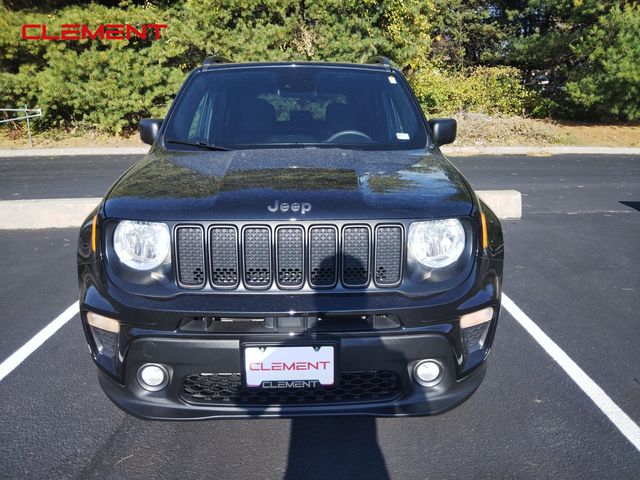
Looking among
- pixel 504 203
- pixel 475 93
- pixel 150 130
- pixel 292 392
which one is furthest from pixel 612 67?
pixel 292 392

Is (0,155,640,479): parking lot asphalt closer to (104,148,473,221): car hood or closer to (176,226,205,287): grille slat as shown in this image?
(176,226,205,287): grille slat

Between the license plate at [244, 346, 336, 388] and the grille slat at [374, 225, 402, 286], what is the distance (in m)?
0.39

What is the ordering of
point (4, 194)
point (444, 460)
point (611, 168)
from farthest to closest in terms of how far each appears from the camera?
point (611, 168), point (4, 194), point (444, 460)

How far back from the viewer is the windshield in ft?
11.7

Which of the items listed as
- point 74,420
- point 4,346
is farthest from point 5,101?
point 74,420

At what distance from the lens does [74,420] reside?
302 centimetres

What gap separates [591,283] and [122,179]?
408 centimetres

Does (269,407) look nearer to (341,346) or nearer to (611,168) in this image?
(341,346)

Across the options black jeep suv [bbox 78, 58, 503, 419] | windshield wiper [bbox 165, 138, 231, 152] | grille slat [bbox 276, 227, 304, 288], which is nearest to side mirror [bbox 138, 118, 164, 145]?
windshield wiper [bbox 165, 138, 231, 152]

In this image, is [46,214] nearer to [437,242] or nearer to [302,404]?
[302,404]

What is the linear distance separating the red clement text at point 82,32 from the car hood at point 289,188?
1525 centimetres

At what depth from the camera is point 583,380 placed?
135 inches

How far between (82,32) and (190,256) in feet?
54.0

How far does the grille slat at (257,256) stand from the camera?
2443 millimetres
